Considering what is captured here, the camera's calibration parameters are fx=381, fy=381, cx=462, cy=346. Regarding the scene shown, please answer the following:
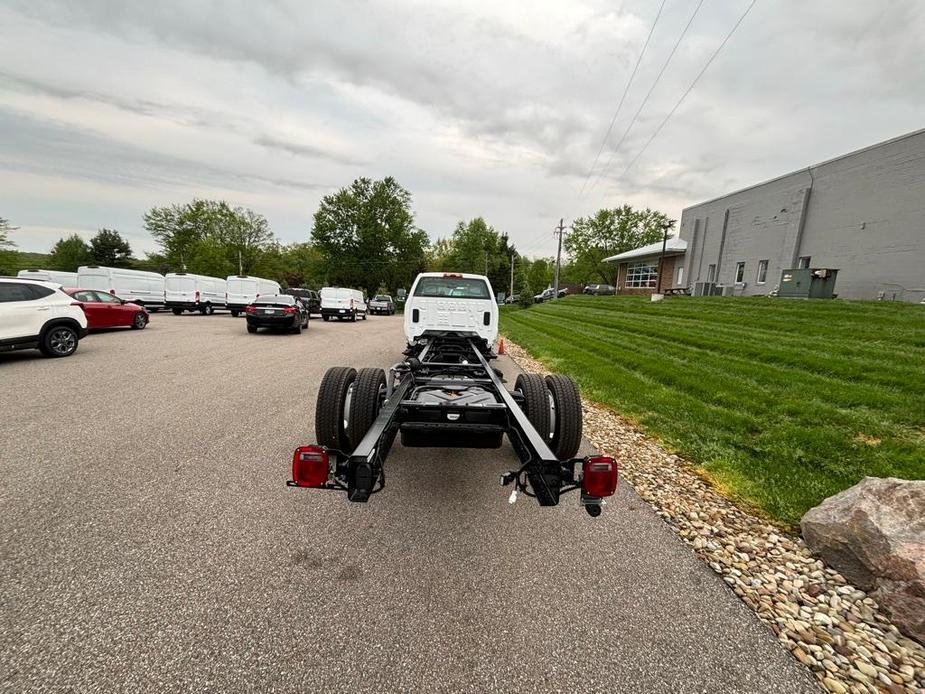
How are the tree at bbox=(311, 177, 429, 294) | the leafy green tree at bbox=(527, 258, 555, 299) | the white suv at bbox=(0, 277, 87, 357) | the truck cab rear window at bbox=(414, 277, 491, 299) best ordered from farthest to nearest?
the leafy green tree at bbox=(527, 258, 555, 299) → the tree at bbox=(311, 177, 429, 294) → the truck cab rear window at bbox=(414, 277, 491, 299) → the white suv at bbox=(0, 277, 87, 357)

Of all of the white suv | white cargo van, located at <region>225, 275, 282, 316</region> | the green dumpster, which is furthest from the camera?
white cargo van, located at <region>225, 275, 282, 316</region>

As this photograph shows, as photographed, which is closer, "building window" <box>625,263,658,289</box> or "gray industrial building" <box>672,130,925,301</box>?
"gray industrial building" <box>672,130,925,301</box>

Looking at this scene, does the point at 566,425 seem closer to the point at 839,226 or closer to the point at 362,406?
the point at 362,406

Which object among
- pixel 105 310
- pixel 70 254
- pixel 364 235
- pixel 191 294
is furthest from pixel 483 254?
pixel 70 254

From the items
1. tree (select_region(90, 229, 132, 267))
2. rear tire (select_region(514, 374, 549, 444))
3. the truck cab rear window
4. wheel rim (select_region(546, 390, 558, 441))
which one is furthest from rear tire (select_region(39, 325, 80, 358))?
tree (select_region(90, 229, 132, 267))

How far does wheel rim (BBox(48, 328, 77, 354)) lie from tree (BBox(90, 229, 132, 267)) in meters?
66.3

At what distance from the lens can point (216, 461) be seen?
3643mm

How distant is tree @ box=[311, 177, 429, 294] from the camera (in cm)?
5025

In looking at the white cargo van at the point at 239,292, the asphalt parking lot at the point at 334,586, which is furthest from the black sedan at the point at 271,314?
the asphalt parking lot at the point at 334,586

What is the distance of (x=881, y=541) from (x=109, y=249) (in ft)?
266

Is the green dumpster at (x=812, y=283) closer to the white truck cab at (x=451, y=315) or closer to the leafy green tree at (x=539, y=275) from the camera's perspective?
the white truck cab at (x=451, y=315)

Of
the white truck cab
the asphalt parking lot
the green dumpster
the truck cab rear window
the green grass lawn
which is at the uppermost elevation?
the green dumpster

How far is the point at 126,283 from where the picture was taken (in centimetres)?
1952

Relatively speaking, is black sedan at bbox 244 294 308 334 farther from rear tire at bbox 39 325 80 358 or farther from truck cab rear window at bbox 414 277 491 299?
truck cab rear window at bbox 414 277 491 299
